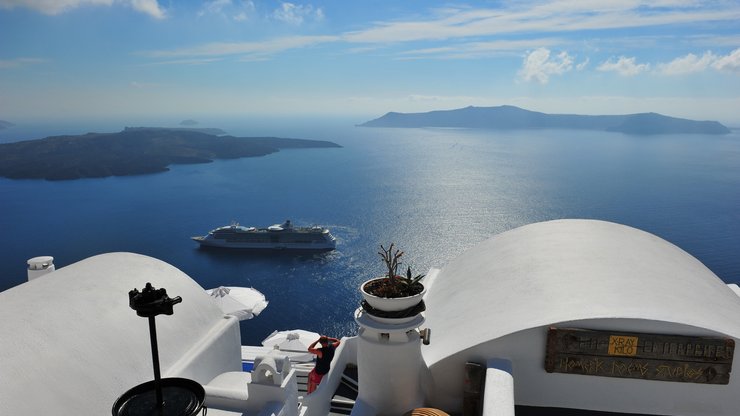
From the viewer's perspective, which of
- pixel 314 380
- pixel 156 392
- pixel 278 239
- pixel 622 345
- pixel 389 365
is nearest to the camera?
pixel 156 392

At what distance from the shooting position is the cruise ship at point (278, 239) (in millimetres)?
81250

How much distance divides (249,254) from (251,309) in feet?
111

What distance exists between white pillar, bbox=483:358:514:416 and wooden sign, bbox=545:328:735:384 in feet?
3.13

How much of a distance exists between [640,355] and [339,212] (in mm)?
102805

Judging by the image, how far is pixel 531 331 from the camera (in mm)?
9555

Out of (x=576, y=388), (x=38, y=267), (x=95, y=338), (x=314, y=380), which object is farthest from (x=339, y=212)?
(x=576, y=388)

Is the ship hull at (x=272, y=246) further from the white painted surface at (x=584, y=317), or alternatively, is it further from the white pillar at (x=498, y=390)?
the white pillar at (x=498, y=390)

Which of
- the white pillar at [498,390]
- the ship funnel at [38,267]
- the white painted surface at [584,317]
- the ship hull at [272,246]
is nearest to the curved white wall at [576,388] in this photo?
the white painted surface at [584,317]

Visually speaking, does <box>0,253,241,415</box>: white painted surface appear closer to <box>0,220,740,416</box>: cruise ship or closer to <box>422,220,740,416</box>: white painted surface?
<box>0,220,740,416</box>: cruise ship

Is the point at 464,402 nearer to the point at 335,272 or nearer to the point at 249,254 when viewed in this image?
the point at 335,272

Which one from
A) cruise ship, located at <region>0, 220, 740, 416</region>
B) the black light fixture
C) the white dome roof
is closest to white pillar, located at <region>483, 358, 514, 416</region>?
cruise ship, located at <region>0, 220, 740, 416</region>

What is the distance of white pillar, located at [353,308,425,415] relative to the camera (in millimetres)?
8695

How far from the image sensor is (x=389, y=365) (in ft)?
29.1

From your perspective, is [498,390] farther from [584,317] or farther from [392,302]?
[392,302]
